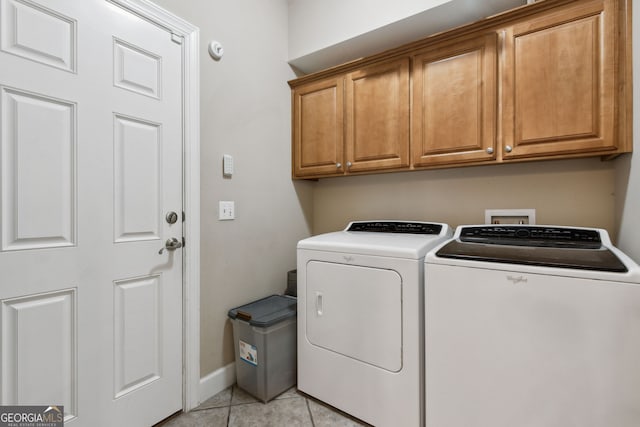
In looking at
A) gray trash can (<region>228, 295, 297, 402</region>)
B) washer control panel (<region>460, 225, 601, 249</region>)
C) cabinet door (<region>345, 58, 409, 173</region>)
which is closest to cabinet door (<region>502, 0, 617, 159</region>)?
washer control panel (<region>460, 225, 601, 249</region>)

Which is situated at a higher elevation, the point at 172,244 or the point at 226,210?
the point at 226,210

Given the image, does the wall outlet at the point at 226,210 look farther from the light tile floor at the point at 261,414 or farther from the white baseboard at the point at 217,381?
the light tile floor at the point at 261,414

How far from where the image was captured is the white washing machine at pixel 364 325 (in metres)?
1.33

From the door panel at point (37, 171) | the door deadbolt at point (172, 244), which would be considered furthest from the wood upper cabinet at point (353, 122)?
the door panel at point (37, 171)

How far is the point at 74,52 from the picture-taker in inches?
47.3

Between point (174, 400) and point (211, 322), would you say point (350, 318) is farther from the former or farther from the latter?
point (174, 400)

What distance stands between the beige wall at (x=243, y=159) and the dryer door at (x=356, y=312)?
0.54 m

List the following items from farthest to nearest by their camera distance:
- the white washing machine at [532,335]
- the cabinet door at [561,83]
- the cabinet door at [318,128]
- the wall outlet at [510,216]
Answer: the cabinet door at [318,128] < the wall outlet at [510,216] < the cabinet door at [561,83] < the white washing machine at [532,335]

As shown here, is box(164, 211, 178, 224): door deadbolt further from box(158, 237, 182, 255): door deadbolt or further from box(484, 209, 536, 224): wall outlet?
box(484, 209, 536, 224): wall outlet

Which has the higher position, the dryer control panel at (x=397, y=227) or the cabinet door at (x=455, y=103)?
the cabinet door at (x=455, y=103)

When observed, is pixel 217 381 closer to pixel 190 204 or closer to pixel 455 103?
pixel 190 204

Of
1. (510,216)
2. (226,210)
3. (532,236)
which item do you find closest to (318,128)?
(226,210)

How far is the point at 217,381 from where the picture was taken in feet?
5.76

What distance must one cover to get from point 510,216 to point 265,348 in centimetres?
167
